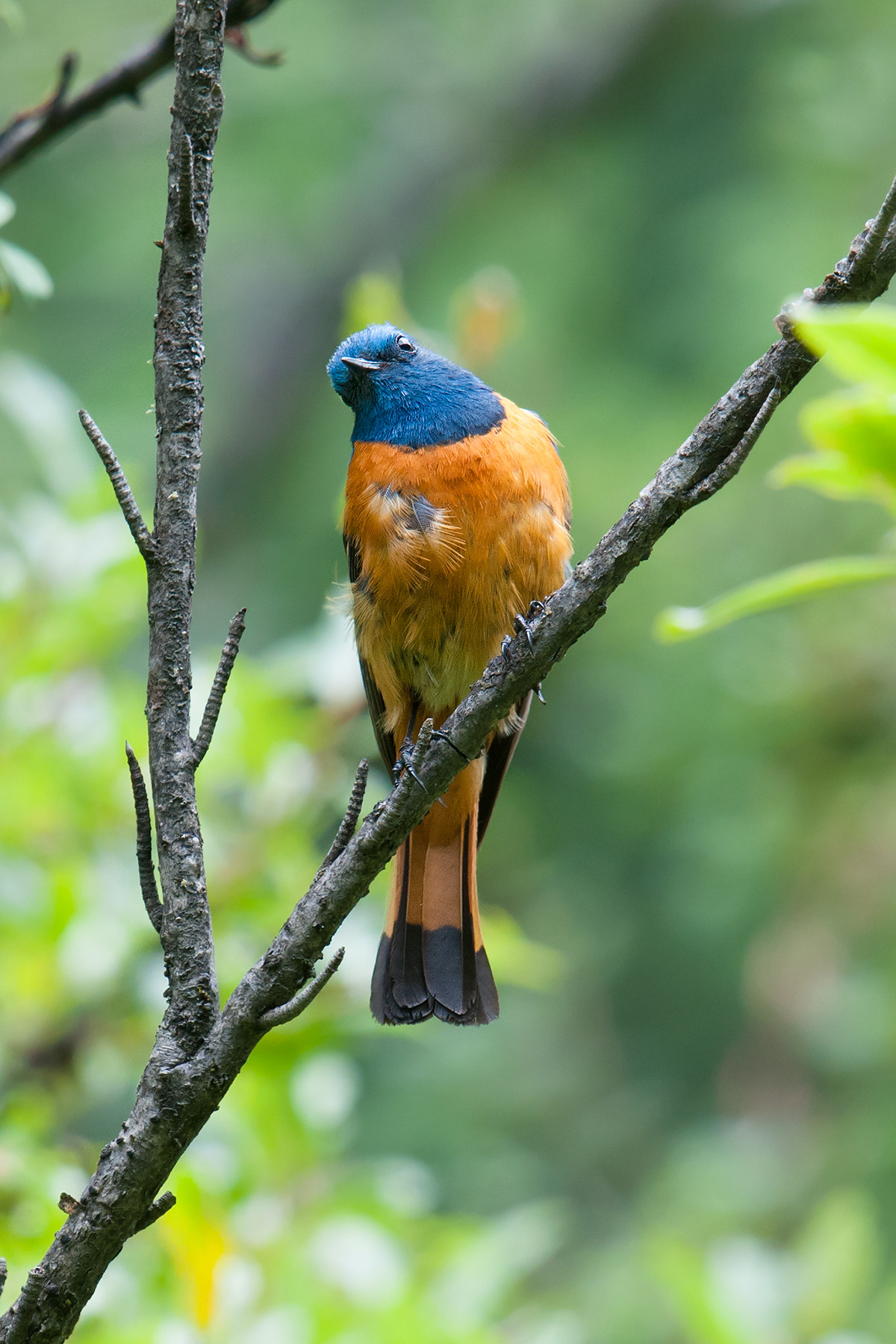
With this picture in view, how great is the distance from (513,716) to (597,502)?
363cm

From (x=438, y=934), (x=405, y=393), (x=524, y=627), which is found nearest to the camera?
(x=524, y=627)

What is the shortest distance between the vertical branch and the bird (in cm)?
118

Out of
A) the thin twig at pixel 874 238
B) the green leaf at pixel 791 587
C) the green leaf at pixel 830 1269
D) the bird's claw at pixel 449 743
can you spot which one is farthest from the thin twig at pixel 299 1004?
the green leaf at pixel 830 1269

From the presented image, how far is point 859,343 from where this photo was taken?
1.24 metres

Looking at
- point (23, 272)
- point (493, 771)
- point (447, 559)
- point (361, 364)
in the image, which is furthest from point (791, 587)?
point (361, 364)

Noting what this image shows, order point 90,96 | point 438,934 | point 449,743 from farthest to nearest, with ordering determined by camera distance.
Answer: point 438,934 → point 90,96 → point 449,743

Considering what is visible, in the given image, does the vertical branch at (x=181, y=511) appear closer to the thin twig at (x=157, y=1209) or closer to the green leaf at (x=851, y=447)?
the thin twig at (x=157, y=1209)

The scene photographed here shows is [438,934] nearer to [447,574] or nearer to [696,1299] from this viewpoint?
[447,574]

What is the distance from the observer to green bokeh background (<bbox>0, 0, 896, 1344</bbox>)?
9.19 ft

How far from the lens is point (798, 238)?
7207 millimetres

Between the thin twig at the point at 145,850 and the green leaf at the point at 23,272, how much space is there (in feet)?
2.47

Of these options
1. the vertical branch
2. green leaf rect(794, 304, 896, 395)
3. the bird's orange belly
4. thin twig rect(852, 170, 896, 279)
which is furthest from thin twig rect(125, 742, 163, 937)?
Answer: the bird's orange belly

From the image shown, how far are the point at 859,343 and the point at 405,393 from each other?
7.76 ft

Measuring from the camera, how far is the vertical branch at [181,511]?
5.16 feet
